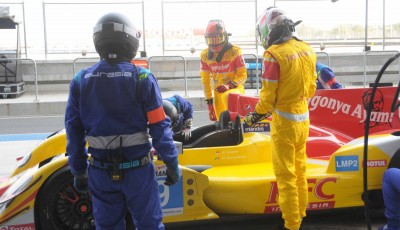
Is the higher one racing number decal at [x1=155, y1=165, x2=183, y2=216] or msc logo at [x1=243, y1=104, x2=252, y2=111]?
msc logo at [x1=243, y1=104, x2=252, y2=111]

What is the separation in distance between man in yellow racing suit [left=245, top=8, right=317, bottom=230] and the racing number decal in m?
0.80

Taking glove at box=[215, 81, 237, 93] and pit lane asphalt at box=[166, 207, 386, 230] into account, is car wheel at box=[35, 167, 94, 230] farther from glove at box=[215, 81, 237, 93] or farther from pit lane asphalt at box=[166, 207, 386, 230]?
glove at box=[215, 81, 237, 93]

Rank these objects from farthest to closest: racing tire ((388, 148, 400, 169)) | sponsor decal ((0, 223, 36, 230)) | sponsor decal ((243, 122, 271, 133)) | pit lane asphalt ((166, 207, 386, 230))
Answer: sponsor decal ((243, 122, 271, 133)) → pit lane asphalt ((166, 207, 386, 230)) → racing tire ((388, 148, 400, 169)) → sponsor decal ((0, 223, 36, 230))

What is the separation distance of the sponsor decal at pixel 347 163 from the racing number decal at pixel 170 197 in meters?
1.40

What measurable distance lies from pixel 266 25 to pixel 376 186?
5.57 ft

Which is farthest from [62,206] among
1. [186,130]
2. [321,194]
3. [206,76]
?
[206,76]

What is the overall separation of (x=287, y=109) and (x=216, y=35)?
3.36 meters

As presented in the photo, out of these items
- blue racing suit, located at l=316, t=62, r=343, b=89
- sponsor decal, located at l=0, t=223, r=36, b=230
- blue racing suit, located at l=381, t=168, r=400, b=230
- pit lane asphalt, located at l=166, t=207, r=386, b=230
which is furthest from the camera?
blue racing suit, located at l=316, t=62, r=343, b=89

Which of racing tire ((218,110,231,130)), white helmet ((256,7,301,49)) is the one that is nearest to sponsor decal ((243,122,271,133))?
racing tire ((218,110,231,130))

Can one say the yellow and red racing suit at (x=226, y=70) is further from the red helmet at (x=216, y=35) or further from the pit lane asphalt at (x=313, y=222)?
the pit lane asphalt at (x=313, y=222)

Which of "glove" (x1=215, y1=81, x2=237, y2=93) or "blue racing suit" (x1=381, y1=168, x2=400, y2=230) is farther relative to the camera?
"glove" (x1=215, y1=81, x2=237, y2=93)

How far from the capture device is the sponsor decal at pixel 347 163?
167 inches

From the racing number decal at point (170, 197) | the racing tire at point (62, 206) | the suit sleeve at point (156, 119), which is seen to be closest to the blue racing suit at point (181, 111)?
the racing number decal at point (170, 197)

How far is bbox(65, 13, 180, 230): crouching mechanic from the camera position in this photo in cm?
285
